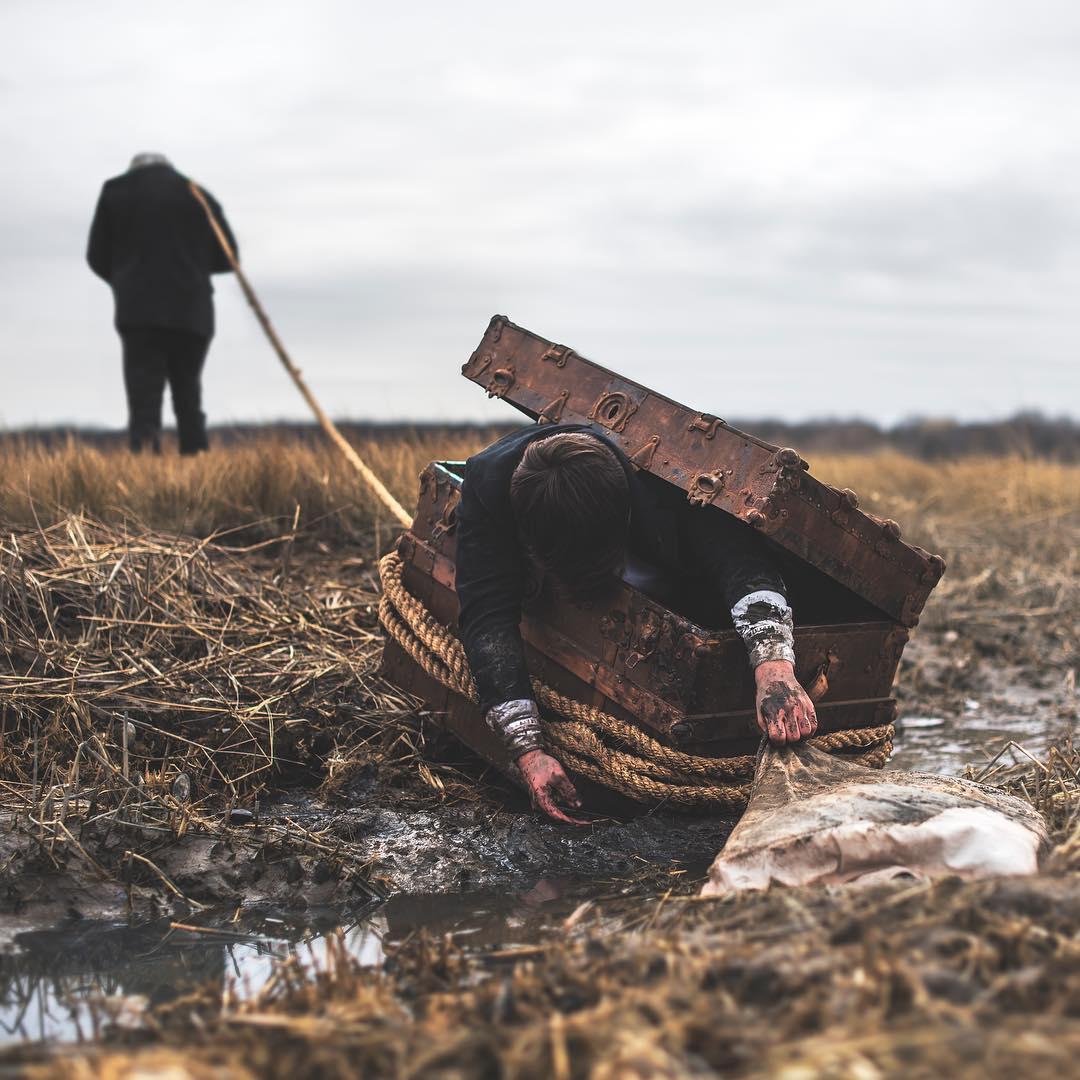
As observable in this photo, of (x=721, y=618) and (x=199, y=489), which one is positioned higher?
(x=199, y=489)

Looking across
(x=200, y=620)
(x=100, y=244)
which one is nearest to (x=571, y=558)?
(x=200, y=620)

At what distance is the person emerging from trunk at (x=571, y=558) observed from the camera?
11.3 feet

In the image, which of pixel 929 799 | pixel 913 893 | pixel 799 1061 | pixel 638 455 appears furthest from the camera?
pixel 638 455

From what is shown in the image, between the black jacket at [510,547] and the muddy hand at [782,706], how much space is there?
346 mm

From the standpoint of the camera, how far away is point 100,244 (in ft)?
29.7

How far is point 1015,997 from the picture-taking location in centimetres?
204

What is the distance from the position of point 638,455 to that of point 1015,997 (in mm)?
2258

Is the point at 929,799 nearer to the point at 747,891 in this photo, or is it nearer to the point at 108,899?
the point at 747,891

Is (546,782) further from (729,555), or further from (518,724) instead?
(729,555)

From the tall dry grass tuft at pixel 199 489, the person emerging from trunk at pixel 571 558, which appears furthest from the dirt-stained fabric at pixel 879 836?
the tall dry grass tuft at pixel 199 489

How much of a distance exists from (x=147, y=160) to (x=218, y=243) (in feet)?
2.52

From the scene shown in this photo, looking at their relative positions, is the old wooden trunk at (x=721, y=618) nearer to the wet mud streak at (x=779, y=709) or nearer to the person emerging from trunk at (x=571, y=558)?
the person emerging from trunk at (x=571, y=558)

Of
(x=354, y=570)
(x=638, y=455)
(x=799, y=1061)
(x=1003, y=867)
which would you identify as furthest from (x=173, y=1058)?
(x=354, y=570)

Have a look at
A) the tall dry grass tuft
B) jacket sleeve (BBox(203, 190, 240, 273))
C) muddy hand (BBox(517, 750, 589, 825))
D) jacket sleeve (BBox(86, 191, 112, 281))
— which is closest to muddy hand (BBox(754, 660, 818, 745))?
muddy hand (BBox(517, 750, 589, 825))
